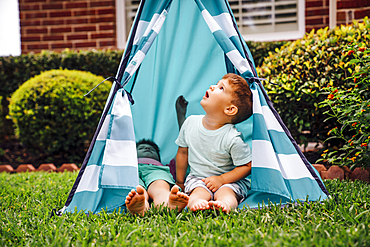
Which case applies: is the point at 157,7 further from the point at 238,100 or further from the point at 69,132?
the point at 69,132

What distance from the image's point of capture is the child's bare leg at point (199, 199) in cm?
156

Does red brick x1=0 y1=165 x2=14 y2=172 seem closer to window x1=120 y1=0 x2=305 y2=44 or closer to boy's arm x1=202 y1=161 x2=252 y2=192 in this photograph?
boy's arm x1=202 y1=161 x2=252 y2=192

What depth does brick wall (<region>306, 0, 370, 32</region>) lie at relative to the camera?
13.6 feet

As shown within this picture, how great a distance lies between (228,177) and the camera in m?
1.88

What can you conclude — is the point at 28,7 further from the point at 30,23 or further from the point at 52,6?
the point at 52,6

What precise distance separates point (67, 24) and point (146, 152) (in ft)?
12.4

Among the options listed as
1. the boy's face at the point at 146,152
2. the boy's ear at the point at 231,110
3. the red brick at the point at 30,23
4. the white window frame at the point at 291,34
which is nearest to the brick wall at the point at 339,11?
the white window frame at the point at 291,34

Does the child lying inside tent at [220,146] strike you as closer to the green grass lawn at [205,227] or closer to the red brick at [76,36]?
the green grass lawn at [205,227]

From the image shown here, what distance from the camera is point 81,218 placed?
5.25 feet

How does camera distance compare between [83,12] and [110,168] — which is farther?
[83,12]

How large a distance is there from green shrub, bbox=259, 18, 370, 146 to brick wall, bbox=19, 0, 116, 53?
3.20 m

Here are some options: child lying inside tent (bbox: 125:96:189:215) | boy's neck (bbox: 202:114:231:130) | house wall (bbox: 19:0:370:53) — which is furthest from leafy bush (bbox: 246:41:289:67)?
house wall (bbox: 19:0:370:53)

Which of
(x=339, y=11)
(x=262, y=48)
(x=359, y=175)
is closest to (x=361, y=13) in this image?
(x=339, y=11)

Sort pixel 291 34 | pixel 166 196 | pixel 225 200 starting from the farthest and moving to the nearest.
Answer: pixel 291 34 < pixel 166 196 < pixel 225 200
